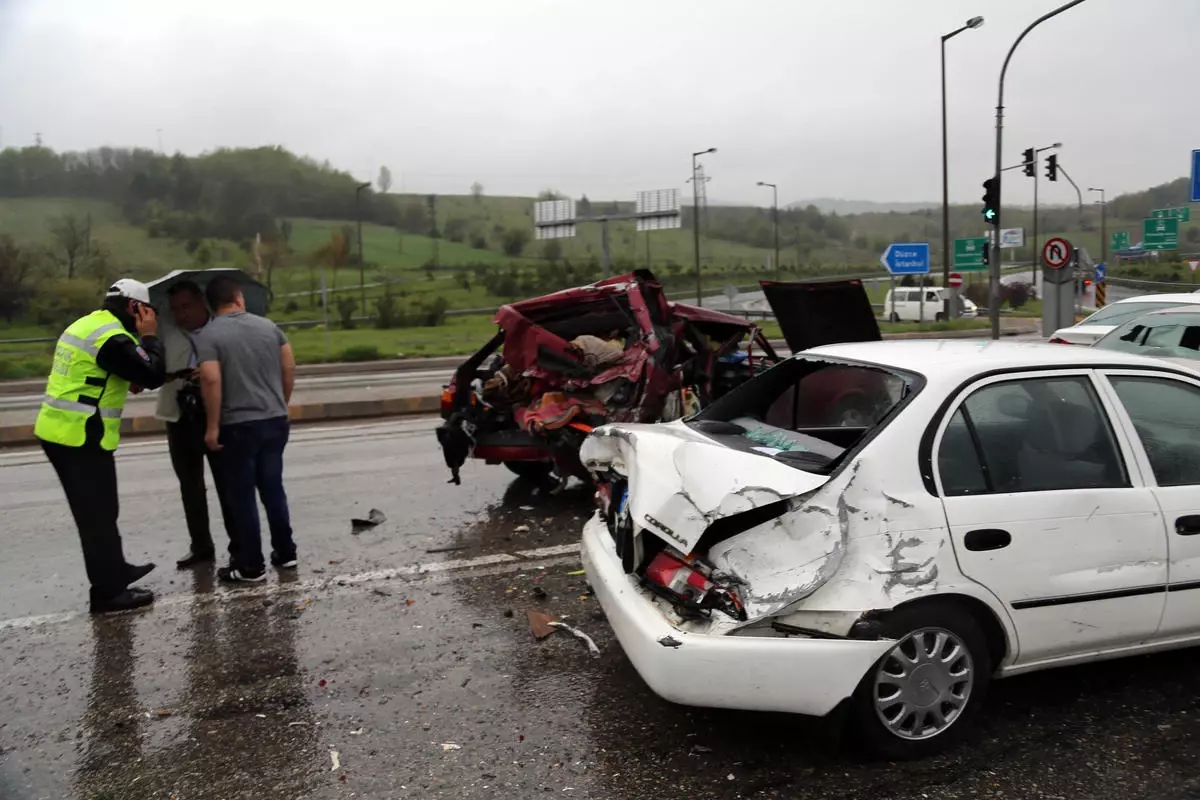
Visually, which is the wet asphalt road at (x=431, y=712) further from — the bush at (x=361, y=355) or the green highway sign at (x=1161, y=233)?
the green highway sign at (x=1161, y=233)

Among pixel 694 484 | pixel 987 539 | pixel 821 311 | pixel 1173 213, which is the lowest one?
pixel 987 539

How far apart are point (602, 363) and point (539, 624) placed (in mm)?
2781

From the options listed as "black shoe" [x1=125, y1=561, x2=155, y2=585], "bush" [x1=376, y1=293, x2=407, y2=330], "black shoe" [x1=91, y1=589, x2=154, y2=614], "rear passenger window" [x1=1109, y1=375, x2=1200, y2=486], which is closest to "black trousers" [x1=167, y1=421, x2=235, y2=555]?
"black shoe" [x1=125, y1=561, x2=155, y2=585]

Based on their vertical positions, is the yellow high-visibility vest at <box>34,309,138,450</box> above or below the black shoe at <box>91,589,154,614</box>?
above

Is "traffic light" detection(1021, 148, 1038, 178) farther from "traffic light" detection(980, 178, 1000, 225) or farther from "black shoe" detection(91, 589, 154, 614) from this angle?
"black shoe" detection(91, 589, 154, 614)

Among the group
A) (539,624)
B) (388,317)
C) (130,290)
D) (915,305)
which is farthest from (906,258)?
(130,290)

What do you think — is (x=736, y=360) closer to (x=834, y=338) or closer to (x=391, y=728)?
(x=834, y=338)

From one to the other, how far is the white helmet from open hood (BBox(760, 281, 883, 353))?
13.2ft

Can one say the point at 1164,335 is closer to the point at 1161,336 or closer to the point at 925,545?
the point at 1161,336

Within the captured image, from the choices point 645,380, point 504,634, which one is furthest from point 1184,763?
point 645,380

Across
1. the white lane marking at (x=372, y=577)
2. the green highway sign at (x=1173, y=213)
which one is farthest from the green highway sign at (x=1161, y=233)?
the white lane marking at (x=372, y=577)

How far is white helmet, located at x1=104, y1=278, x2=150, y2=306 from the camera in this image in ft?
16.1

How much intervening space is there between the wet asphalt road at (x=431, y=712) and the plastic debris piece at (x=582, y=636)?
0.14 feet

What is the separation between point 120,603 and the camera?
193 inches
